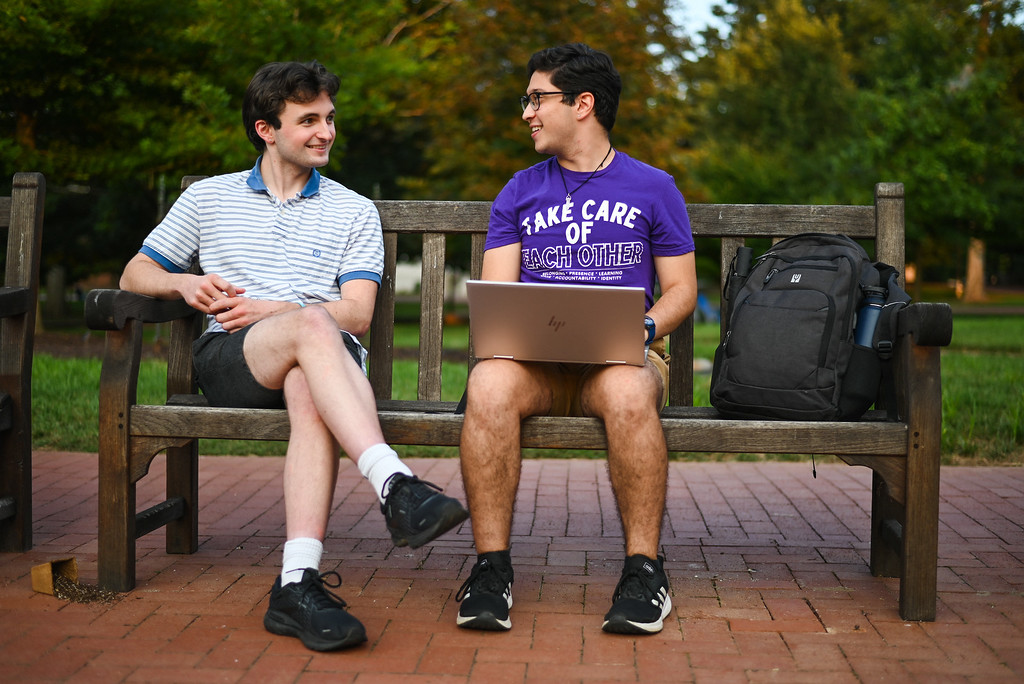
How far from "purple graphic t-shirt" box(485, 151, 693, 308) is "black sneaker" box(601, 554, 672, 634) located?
0.86 m

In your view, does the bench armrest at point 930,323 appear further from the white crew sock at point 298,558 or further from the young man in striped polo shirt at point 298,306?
the white crew sock at point 298,558

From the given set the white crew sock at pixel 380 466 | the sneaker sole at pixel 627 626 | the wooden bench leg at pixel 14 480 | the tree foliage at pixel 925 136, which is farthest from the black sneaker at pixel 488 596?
the tree foliage at pixel 925 136

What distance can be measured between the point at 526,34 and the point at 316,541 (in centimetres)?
1226

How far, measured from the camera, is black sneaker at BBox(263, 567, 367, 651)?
8.63 feet

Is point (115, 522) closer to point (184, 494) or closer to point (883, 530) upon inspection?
point (184, 494)

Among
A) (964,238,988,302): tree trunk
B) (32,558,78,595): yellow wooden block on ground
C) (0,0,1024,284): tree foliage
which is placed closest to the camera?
(32,558,78,595): yellow wooden block on ground

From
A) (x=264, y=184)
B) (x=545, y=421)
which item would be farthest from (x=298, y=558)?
(x=264, y=184)

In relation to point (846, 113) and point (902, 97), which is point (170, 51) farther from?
point (846, 113)

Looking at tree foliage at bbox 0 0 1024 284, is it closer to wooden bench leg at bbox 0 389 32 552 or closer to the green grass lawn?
the green grass lawn

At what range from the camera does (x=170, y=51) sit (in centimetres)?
1045

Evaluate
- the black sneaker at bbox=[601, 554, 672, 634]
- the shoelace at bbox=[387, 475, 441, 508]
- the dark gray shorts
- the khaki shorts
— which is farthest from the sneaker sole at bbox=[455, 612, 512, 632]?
the dark gray shorts

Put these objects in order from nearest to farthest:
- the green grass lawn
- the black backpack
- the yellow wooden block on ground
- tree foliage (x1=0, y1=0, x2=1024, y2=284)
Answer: the black backpack
the yellow wooden block on ground
the green grass lawn
tree foliage (x1=0, y1=0, x2=1024, y2=284)

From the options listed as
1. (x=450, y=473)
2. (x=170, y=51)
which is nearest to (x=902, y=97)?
(x=170, y=51)

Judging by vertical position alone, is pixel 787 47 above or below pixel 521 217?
above
